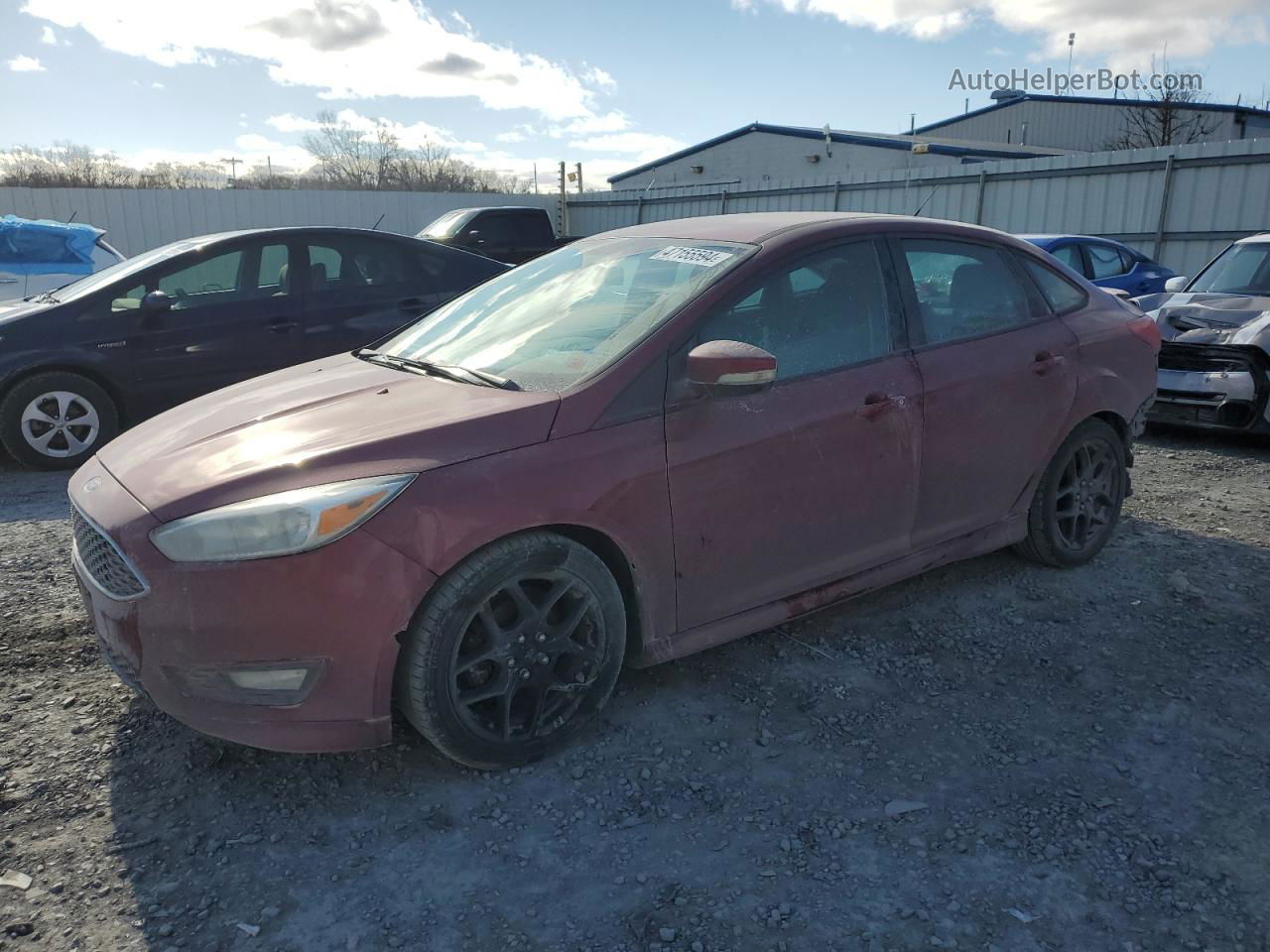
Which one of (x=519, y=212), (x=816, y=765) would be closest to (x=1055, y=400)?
(x=816, y=765)

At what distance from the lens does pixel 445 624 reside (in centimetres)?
264

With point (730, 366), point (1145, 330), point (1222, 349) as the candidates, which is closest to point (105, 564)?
point (730, 366)

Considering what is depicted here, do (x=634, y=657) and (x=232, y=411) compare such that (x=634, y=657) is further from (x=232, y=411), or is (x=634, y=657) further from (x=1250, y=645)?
(x=1250, y=645)

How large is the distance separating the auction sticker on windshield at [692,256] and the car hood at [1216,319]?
4998mm

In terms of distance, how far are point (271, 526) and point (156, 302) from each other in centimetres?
490

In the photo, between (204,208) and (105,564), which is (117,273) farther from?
(204,208)

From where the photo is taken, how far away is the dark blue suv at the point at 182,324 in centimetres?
645

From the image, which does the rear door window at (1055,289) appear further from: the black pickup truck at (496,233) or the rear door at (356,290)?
the black pickup truck at (496,233)

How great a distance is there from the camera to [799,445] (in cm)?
325

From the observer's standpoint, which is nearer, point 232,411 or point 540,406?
point 540,406

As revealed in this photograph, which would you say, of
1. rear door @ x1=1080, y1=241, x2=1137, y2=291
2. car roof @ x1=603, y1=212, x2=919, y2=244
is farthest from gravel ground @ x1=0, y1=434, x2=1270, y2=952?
rear door @ x1=1080, y1=241, x2=1137, y2=291

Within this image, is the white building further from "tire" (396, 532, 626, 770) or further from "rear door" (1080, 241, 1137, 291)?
"tire" (396, 532, 626, 770)

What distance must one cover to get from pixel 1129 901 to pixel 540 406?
2.02 m

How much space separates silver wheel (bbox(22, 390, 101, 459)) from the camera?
6438 millimetres
